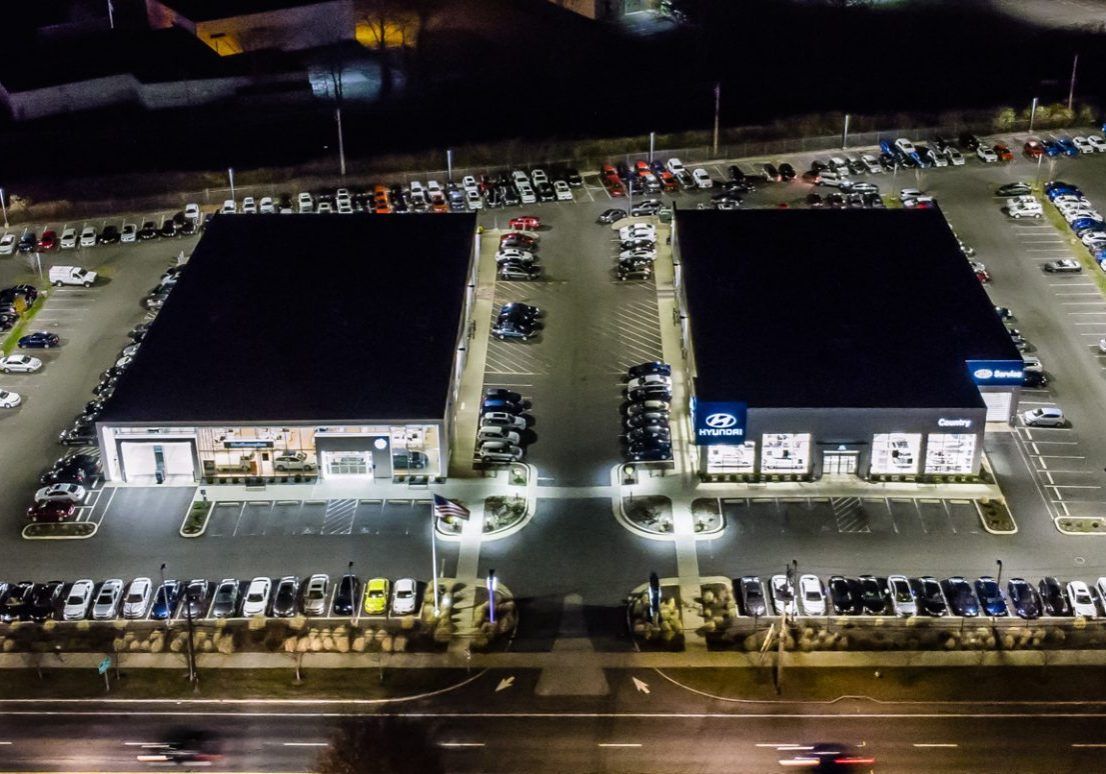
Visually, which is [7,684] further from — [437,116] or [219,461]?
[437,116]

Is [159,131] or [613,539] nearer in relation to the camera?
[613,539]

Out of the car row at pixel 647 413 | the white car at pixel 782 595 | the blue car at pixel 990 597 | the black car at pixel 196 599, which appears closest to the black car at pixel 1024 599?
the blue car at pixel 990 597

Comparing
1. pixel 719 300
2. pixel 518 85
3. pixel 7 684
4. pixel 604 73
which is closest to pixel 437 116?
pixel 518 85

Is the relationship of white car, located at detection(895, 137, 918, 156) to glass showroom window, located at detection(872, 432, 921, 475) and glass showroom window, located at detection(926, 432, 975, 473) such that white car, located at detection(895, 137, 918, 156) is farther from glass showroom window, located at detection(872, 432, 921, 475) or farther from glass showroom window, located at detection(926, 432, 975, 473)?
glass showroom window, located at detection(872, 432, 921, 475)

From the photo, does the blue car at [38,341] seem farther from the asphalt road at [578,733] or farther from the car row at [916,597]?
the car row at [916,597]

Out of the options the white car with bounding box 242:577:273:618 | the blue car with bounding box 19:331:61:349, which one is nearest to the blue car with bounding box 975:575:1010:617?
the white car with bounding box 242:577:273:618

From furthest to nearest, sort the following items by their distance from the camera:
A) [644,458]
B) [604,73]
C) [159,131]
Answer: [604,73], [159,131], [644,458]

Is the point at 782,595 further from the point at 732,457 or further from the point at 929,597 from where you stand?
the point at 732,457

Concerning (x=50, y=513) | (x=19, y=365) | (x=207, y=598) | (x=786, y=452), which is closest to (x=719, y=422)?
(x=786, y=452)
